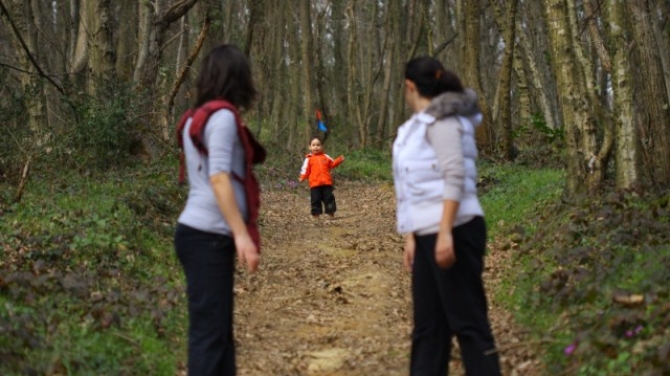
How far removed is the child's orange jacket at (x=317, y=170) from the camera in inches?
623

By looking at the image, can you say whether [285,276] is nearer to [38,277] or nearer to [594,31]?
[38,277]

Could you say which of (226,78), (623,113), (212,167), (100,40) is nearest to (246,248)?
(212,167)

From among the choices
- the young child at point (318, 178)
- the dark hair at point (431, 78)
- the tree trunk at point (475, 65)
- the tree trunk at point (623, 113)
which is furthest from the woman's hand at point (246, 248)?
the tree trunk at point (475, 65)

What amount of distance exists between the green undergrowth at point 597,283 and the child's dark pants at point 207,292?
2362 mm

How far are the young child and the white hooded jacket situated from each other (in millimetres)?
10690

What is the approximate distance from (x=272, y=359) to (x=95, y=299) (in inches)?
59.7

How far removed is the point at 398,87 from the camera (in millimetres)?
37000

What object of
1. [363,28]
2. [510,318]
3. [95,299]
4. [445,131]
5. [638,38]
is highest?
[363,28]

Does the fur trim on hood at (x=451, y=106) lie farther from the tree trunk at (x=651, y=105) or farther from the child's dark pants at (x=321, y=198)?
the child's dark pants at (x=321, y=198)

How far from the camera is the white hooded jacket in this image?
4855mm

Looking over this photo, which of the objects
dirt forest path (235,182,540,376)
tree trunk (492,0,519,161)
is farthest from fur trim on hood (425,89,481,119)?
tree trunk (492,0,519,161)

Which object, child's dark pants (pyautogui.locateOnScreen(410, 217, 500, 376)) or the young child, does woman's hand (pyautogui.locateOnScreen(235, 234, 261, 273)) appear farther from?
the young child

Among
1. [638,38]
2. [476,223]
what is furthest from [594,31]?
[476,223]

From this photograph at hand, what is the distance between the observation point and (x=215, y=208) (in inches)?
186
